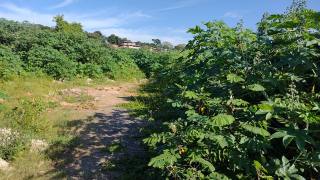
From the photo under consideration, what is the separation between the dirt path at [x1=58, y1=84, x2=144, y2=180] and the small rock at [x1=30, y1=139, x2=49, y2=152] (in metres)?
0.63

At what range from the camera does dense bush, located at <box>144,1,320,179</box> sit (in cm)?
336

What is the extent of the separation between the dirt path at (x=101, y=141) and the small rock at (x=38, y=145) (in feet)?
2.05

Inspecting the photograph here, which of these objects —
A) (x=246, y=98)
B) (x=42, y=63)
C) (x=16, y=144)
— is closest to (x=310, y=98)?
(x=246, y=98)

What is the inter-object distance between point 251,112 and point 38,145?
5495 millimetres

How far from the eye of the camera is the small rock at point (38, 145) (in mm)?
7906

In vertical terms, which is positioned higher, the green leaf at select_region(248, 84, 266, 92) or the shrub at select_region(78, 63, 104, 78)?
the green leaf at select_region(248, 84, 266, 92)

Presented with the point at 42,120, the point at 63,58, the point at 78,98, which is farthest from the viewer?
the point at 63,58

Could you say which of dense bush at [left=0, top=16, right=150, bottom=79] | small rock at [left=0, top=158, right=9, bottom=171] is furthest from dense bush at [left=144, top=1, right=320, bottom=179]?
dense bush at [left=0, top=16, right=150, bottom=79]

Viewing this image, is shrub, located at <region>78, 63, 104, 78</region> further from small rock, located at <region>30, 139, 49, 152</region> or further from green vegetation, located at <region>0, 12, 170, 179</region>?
small rock, located at <region>30, 139, 49, 152</region>

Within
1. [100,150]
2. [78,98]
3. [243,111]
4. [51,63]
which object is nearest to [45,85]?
[51,63]

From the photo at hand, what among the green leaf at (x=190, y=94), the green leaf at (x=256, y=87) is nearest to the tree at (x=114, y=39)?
the green leaf at (x=190, y=94)

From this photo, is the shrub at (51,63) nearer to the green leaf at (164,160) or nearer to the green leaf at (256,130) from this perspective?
the green leaf at (164,160)

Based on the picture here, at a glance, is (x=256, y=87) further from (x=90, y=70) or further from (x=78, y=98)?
(x=90, y=70)

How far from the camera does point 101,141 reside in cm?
848
